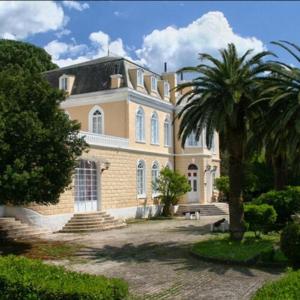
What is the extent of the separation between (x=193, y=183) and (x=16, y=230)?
67.1 ft

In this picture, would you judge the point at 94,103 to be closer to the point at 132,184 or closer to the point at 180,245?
the point at 132,184

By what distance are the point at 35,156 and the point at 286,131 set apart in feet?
29.8

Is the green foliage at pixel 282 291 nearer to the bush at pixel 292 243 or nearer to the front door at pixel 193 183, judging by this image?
the bush at pixel 292 243

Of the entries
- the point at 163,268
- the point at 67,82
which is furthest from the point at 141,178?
the point at 163,268

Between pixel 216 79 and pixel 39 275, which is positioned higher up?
pixel 216 79

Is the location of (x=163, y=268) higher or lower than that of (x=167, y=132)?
lower

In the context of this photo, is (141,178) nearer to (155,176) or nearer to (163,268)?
(155,176)

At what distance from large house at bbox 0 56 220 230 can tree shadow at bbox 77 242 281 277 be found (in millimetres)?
6838

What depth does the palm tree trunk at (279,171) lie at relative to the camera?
24.0m

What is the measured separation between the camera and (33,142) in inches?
633

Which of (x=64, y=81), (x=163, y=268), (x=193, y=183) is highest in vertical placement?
(x=64, y=81)

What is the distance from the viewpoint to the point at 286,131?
58.0 ft

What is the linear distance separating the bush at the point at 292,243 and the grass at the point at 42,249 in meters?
7.03

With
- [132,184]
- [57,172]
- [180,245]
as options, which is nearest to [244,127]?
[180,245]
